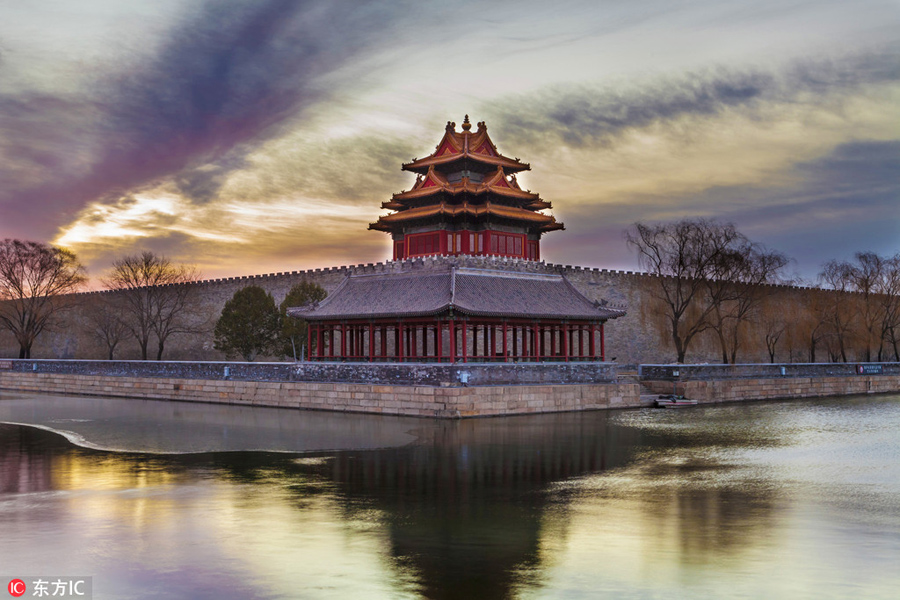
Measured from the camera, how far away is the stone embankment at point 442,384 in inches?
900

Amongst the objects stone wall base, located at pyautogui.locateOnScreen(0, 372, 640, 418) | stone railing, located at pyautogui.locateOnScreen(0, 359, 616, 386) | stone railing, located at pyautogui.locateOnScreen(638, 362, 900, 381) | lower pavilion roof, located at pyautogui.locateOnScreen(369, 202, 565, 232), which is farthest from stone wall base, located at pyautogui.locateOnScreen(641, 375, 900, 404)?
A: lower pavilion roof, located at pyautogui.locateOnScreen(369, 202, 565, 232)

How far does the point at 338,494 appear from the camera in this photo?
36.1 feet

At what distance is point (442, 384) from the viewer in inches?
882

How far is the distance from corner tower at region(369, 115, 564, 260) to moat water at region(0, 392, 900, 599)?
49.7ft

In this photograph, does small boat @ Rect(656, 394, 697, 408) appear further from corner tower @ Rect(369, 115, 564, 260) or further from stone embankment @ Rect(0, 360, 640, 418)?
corner tower @ Rect(369, 115, 564, 260)

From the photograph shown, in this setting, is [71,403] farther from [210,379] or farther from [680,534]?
[680,534]

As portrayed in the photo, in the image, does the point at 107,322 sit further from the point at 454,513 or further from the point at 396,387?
the point at 454,513

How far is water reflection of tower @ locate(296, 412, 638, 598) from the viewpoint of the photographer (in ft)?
24.1

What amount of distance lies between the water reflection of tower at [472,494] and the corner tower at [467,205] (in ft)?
47.6

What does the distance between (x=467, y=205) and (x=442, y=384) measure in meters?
12.0

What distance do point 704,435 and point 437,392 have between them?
7033 mm

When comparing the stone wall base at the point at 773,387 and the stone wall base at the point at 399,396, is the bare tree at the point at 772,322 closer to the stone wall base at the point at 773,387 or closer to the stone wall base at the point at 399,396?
the stone wall base at the point at 773,387

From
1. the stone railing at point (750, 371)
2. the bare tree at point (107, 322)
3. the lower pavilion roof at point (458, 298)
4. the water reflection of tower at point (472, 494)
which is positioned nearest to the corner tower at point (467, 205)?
the lower pavilion roof at point (458, 298)

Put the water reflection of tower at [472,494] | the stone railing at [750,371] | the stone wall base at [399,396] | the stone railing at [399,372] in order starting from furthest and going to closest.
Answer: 1. the stone railing at [750,371]
2. the stone railing at [399,372]
3. the stone wall base at [399,396]
4. the water reflection of tower at [472,494]
